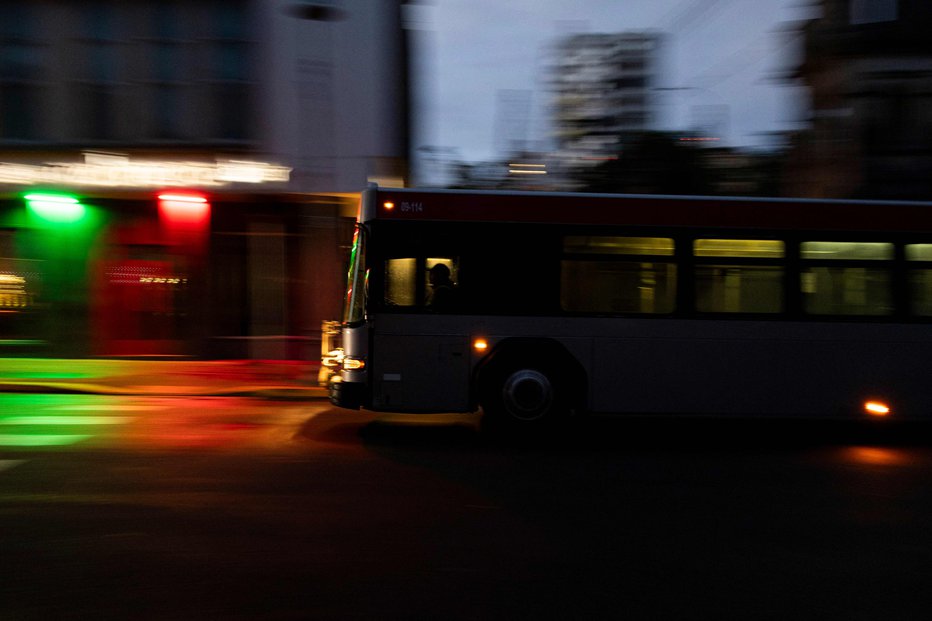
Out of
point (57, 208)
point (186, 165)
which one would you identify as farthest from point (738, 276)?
point (57, 208)

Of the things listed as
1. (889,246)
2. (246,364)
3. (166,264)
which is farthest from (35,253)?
(889,246)

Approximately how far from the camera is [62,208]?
17594 mm

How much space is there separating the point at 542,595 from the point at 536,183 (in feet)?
75.9

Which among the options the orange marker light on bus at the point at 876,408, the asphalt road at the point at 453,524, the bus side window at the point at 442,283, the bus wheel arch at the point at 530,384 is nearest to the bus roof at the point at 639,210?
the bus side window at the point at 442,283

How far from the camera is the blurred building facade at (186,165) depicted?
16.9 metres

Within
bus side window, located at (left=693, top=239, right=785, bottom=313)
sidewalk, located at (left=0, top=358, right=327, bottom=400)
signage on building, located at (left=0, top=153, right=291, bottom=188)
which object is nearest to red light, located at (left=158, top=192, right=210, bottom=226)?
signage on building, located at (left=0, top=153, right=291, bottom=188)

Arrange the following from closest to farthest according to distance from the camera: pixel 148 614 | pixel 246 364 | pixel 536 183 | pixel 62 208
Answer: pixel 148 614 → pixel 246 364 → pixel 62 208 → pixel 536 183

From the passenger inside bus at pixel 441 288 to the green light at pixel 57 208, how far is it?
11.9m

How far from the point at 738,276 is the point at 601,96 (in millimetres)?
20706

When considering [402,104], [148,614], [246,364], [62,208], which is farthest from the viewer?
[402,104]

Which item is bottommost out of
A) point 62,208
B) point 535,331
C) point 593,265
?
point 535,331

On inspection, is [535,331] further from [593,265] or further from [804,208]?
[804,208]

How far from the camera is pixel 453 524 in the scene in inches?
227

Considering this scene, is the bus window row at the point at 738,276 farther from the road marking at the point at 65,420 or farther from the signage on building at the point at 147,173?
the signage on building at the point at 147,173
